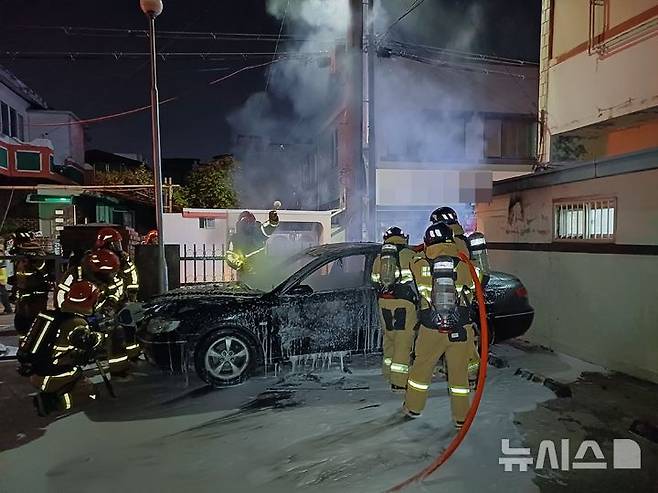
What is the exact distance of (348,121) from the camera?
9.85 meters

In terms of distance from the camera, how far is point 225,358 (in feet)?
19.5

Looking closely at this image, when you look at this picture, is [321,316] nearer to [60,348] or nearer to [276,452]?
[276,452]

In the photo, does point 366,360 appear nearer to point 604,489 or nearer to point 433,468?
point 433,468

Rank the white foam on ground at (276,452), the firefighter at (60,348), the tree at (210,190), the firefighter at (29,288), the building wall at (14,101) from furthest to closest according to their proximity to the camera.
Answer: the tree at (210,190), the building wall at (14,101), the firefighter at (29,288), the firefighter at (60,348), the white foam on ground at (276,452)

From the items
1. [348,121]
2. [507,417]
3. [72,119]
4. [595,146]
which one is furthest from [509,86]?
[72,119]

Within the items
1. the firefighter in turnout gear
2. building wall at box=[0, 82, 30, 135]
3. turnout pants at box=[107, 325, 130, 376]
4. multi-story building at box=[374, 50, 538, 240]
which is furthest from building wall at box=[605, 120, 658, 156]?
building wall at box=[0, 82, 30, 135]

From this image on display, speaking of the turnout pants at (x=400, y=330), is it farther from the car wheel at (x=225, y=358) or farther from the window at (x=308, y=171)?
the window at (x=308, y=171)

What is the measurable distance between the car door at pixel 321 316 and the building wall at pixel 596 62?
6.06 meters

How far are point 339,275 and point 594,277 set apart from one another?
3.09m

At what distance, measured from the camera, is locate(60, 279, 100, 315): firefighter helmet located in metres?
4.92

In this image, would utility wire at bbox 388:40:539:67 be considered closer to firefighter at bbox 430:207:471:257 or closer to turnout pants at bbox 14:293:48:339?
firefighter at bbox 430:207:471:257

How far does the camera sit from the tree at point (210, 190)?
971 inches

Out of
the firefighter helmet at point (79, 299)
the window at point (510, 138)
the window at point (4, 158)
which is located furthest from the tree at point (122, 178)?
the firefighter helmet at point (79, 299)

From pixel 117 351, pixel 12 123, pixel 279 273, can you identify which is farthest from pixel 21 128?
pixel 279 273
